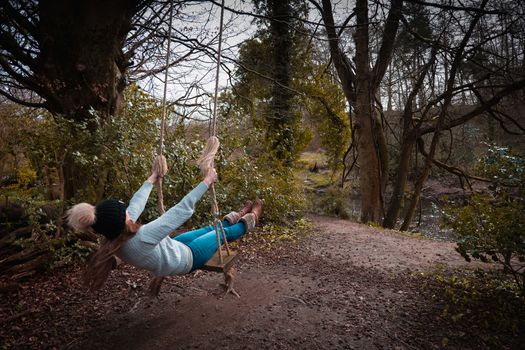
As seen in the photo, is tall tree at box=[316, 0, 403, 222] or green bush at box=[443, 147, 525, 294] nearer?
green bush at box=[443, 147, 525, 294]

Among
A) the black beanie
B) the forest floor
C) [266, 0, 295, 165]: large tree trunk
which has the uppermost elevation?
[266, 0, 295, 165]: large tree trunk

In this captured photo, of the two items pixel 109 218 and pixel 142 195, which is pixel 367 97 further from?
pixel 109 218

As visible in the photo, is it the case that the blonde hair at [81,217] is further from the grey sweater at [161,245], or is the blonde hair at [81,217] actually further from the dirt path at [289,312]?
the dirt path at [289,312]

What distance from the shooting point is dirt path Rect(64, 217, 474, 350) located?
8.77 ft

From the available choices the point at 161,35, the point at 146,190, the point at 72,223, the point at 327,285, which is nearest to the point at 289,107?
the point at 161,35

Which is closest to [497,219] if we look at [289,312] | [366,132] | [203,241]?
[289,312]

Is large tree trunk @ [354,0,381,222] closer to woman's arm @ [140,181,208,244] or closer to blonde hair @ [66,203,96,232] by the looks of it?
woman's arm @ [140,181,208,244]

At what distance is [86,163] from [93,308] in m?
1.67

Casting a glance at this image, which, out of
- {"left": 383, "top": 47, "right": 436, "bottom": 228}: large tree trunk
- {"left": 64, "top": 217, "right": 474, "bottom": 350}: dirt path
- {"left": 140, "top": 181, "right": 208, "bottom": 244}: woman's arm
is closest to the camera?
{"left": 140, "top": 181, "right": 208, "bottom": 244}: woman's arm

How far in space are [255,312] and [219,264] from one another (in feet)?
2.04

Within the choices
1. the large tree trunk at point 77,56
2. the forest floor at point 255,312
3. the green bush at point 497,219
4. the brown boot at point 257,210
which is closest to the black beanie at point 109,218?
the forest floor at point 255,312

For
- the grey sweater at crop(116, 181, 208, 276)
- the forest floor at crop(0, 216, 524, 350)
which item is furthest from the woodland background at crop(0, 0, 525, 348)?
the grey sweater at crop(116, 181, 208, 276)

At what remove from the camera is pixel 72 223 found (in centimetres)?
213

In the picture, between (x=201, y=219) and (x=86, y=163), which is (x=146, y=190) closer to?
(x=86, y=163)
